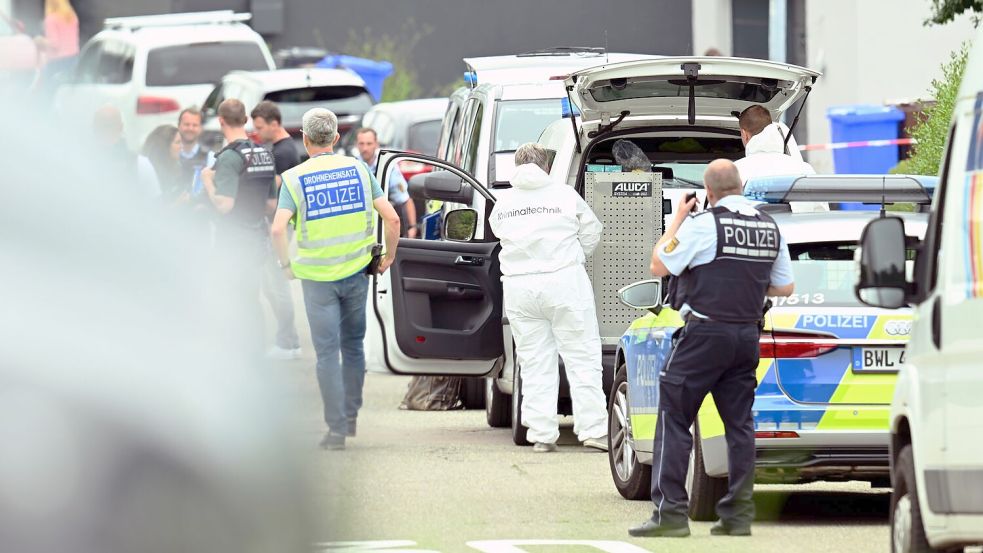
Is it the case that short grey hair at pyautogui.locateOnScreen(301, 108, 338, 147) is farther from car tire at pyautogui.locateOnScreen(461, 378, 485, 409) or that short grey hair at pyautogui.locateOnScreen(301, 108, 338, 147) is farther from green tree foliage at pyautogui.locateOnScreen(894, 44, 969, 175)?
green tree foliage at pyautogui.locateOnScreen(894, 44, 969, 175)

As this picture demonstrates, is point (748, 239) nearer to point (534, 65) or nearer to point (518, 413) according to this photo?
point (518, 413)

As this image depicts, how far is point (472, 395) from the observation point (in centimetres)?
1438

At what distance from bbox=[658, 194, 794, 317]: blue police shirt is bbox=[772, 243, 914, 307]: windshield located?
0.88 feet

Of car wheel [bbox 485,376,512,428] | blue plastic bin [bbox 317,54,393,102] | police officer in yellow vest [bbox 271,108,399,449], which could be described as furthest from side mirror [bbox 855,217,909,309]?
blue plastic bin [bbox 317,54,393,102]

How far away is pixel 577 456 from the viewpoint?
1141cm

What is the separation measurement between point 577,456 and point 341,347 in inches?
59.8

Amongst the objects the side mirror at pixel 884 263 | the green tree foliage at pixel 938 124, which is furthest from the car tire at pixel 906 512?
the green tree foliage at pixel 938 124

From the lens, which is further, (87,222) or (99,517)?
(87,222)

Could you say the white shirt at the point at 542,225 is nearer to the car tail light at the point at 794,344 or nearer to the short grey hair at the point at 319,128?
the short grey hair at the point at 319,128

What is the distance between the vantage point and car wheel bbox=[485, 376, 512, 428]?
42.5 ft

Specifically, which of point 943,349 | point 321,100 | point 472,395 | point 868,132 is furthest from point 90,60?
point 943,349

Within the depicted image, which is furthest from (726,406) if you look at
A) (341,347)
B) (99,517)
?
(99,517)

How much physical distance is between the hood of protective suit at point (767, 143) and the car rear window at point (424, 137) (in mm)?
10876

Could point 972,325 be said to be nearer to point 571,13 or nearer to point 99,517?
point 99,517
